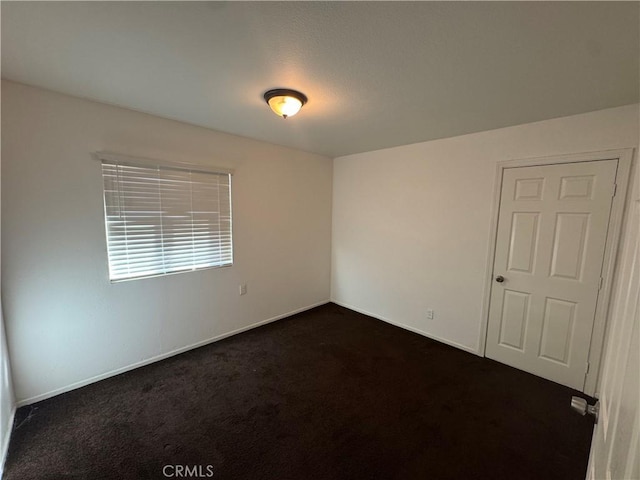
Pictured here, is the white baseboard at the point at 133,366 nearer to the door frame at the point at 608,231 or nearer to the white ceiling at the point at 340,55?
the white ceiling at the point at 340,55

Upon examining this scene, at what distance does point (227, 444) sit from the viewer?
1744mm

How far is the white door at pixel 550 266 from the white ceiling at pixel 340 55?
617 mm

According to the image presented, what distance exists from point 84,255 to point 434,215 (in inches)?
138

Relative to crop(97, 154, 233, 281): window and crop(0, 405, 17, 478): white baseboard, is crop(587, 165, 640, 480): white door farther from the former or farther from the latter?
crop(97, 154, 233, 281): window

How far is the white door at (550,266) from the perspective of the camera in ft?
7.20

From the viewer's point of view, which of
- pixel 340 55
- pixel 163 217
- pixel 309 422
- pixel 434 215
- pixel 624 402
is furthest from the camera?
pixel 434 215

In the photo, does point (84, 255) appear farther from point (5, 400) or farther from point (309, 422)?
point (309, 422)

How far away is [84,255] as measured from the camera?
7.17 ft

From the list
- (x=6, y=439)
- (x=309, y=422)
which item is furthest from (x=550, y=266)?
(x=6, y=439)

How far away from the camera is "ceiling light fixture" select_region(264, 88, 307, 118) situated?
1.92m

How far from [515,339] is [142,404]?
3465 millimetres

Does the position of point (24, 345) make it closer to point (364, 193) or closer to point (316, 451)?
point (316, 451)

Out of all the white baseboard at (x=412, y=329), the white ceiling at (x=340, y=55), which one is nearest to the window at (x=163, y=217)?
the white ceiling at (x=340, y=55)

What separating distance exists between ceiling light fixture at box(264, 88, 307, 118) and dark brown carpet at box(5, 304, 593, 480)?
92.3 inches
